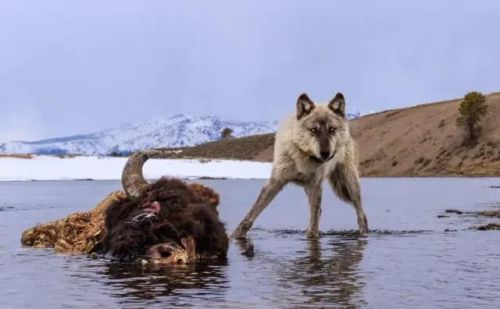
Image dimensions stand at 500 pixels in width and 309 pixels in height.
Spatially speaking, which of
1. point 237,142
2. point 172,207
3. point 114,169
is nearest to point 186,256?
point 172,207

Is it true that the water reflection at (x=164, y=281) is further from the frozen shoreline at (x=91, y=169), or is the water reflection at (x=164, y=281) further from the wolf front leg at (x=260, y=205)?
the frozen shoreline at (x=91, y=169)

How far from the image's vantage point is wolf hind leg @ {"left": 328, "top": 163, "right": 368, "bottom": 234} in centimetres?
1800

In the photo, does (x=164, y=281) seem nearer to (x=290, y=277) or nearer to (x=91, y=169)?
(x=290, y=277)

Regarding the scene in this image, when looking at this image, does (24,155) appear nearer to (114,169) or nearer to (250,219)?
(114,169)

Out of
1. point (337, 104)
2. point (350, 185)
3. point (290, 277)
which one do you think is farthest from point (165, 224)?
point (350, 185)

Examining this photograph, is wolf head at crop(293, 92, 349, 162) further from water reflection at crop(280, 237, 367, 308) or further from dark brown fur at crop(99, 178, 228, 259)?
dark brown fur at crop(99, 178, 228, 259)

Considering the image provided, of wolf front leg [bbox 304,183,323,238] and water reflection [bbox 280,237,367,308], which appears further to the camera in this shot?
wolf front leg [bbox 304,183,323,238]

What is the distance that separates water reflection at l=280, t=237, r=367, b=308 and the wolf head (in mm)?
1727

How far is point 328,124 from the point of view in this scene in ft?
50.9

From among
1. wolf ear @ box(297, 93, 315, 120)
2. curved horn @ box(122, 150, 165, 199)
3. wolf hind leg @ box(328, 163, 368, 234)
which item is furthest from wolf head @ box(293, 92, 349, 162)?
curved horn @ box(122, 150, 165, 199)

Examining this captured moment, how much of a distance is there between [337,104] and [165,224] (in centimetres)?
534

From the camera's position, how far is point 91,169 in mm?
70750

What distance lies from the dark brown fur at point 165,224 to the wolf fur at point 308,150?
8.20 ft

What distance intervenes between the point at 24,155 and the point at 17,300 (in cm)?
6384
